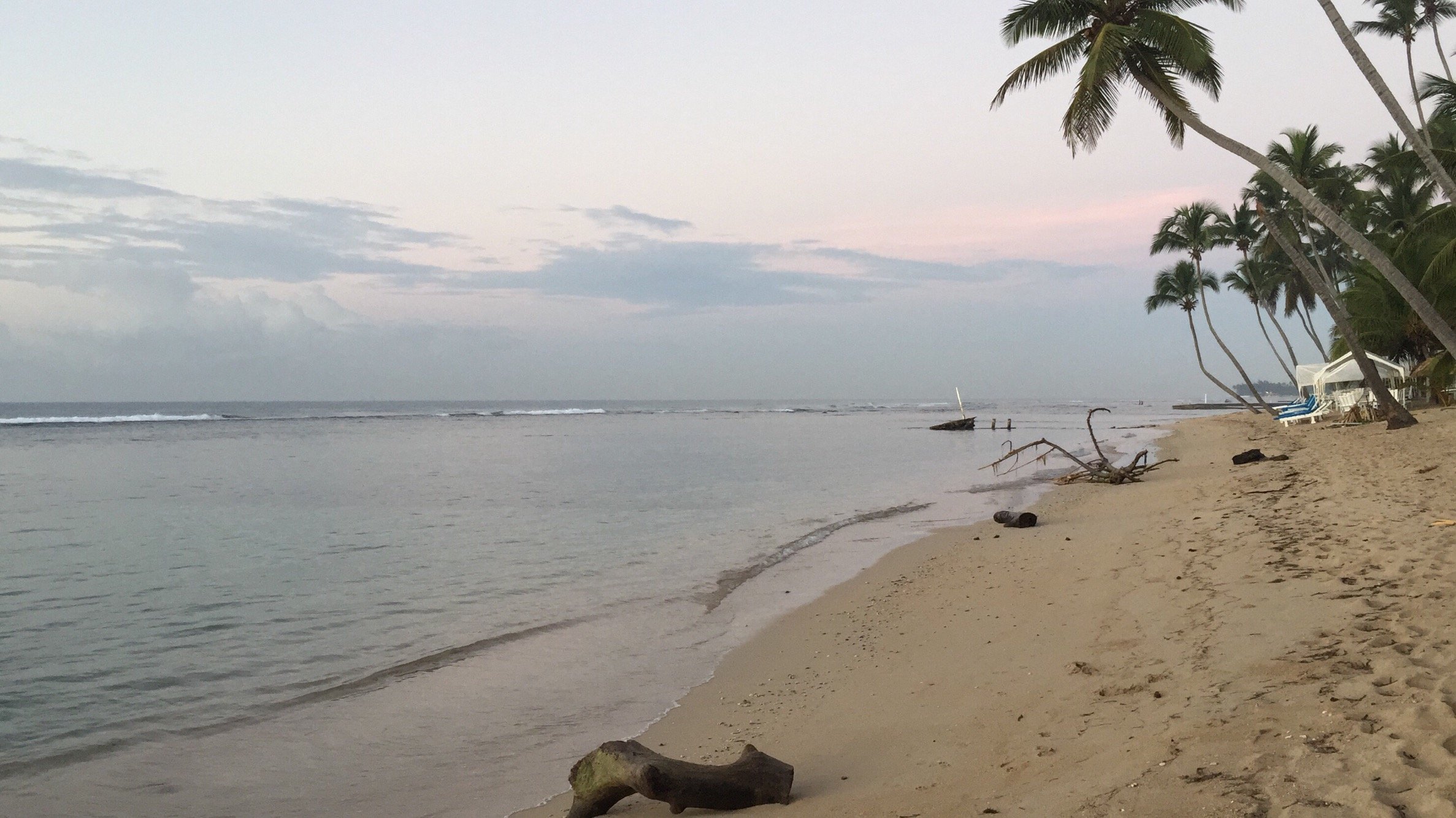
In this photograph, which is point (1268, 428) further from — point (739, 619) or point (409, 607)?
point (409, 607)

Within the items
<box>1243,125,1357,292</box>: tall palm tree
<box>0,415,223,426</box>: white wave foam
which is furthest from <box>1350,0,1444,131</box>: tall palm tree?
<box>0,415,223,426</box>: white wave foam

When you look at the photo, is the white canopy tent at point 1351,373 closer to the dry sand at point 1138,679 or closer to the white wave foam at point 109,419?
the dry sand at point 1138,679

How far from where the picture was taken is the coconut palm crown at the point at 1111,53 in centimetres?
1545

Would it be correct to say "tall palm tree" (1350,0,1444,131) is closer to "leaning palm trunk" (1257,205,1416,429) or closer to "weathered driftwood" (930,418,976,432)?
"leaning palm trunk" (1257,205,1416,429)

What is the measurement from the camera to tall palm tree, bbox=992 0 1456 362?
14.7m

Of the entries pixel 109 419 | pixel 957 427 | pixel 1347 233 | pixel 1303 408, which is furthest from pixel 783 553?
pixel 109 419

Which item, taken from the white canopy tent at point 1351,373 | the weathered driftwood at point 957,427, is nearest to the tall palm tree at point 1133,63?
the white canopy tent at point 1351,373

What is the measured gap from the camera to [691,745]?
6035 mm

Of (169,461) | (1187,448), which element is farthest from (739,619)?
(169,461)

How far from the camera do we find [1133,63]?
1653 cm

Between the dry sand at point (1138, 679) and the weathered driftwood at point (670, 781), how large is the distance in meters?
0.16

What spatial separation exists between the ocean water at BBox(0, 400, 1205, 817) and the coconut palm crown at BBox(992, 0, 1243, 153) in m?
8.39

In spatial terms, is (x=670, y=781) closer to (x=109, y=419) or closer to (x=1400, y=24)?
(x=1400, y=24)

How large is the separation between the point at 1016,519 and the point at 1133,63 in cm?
932
